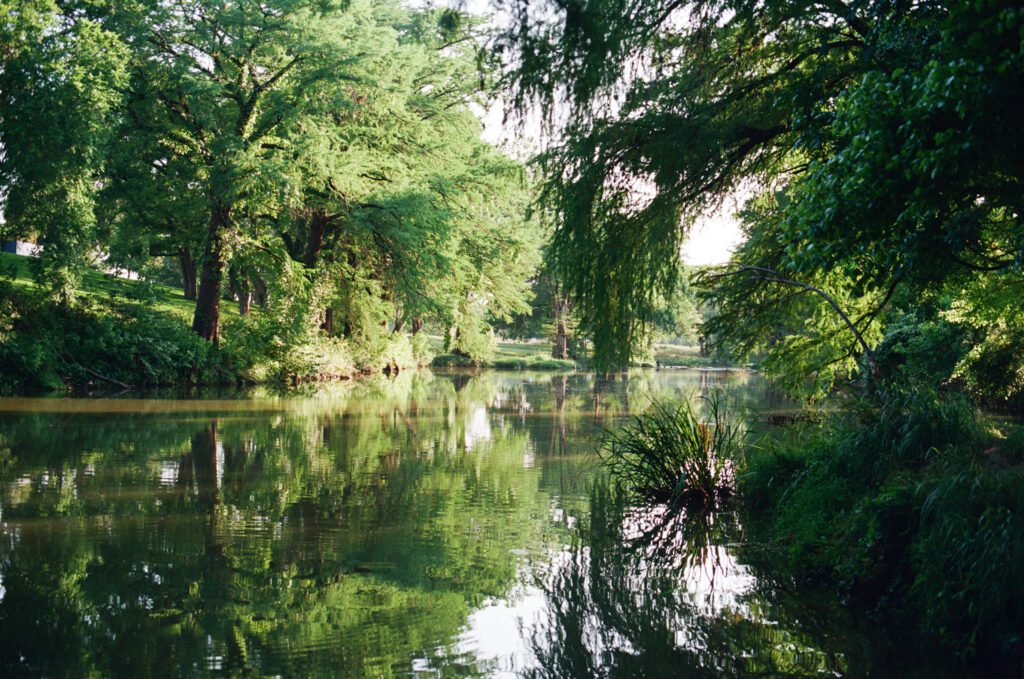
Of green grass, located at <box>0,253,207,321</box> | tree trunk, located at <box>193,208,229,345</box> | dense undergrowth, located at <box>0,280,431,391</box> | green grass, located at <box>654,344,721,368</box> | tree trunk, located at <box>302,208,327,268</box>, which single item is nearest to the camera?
dense undergrowth, located at <box>0,280,431,391</box>

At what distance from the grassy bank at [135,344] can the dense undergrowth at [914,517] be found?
17479 mm

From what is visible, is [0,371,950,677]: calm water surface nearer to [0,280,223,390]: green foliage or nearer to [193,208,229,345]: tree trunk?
[0,280,223,390]: green foliage

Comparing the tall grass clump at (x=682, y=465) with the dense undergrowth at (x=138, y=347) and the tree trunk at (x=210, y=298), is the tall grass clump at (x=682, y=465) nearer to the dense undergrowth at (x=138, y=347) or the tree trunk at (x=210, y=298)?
the dense undergrowth at (x=138, y=347)

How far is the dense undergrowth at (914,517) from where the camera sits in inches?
190

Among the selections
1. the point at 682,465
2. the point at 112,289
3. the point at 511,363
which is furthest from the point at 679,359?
the point at 682,465

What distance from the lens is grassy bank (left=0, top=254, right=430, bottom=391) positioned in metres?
19.5

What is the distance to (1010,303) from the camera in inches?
397

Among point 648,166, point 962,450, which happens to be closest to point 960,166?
point 962,450

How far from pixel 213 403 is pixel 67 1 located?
12320 millimetres

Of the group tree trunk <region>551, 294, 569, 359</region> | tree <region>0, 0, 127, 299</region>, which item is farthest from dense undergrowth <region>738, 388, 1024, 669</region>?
tree trunk <region>551, 294, 569, 359</region>

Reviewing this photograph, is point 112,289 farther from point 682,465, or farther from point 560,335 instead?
point 560,335

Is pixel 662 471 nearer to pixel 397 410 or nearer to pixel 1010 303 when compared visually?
pixel 1010 303

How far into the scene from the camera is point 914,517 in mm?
5715

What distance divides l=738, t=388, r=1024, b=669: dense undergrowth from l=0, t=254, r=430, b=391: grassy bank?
688 inches
